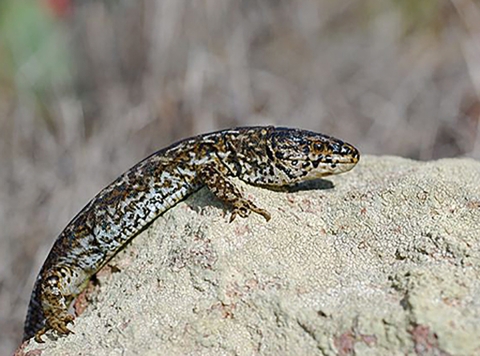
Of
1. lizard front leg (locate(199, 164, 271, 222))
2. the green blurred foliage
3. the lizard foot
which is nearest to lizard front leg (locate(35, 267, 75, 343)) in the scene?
the lizard foot

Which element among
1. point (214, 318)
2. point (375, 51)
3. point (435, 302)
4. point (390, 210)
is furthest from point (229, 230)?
point (375, 51)

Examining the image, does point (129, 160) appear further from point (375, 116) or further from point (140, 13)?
point (375, 116)

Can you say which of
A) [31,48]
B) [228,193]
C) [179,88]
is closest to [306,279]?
[228,193]

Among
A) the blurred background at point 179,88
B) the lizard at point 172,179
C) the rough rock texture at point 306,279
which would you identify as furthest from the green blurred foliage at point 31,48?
the rough rock texture at point 306,279

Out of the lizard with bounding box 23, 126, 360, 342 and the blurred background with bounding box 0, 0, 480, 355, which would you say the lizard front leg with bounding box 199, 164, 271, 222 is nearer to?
the lizard with bounding box 23, 126, 360, 342

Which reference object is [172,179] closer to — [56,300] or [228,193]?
[228,193]

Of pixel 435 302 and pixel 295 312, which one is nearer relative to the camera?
pixel 435 302
